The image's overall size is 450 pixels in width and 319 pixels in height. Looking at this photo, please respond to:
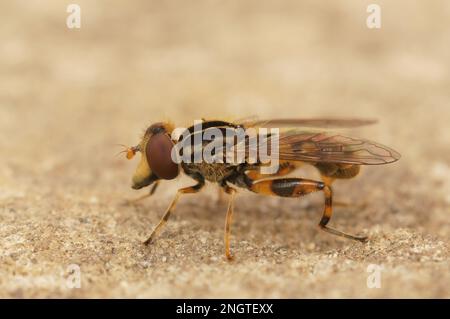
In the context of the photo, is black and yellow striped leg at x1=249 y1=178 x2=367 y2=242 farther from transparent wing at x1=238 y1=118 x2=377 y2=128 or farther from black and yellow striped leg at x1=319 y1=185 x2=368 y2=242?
transparent wing at x1=238 y1=118 x2=377 y2=128

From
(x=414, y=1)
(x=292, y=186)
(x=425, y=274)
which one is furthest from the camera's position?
(x=414, y=1)

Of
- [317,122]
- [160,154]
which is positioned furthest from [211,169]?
[317,122]

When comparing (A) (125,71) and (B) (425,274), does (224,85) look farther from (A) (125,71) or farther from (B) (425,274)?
(B) (425,274)

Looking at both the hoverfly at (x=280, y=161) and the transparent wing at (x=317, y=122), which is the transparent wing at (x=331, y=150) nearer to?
the hoverfly at (x=280, y=161)

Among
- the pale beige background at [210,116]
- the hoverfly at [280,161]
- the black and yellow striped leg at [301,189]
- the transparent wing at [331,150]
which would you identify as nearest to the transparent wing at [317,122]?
the hoverfly at [280,161]

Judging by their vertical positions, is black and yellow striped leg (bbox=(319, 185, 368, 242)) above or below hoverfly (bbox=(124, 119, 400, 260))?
below

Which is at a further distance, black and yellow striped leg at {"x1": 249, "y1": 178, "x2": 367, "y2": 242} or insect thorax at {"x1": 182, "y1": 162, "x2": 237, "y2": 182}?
insect thorax at {"x1": 182, "y1": 162, "x2": 237, "y2": 182}

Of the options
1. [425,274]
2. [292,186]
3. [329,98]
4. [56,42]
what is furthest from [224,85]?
[425,274]

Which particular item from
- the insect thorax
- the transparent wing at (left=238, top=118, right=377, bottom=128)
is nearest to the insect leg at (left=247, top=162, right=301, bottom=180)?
the insect thorax
